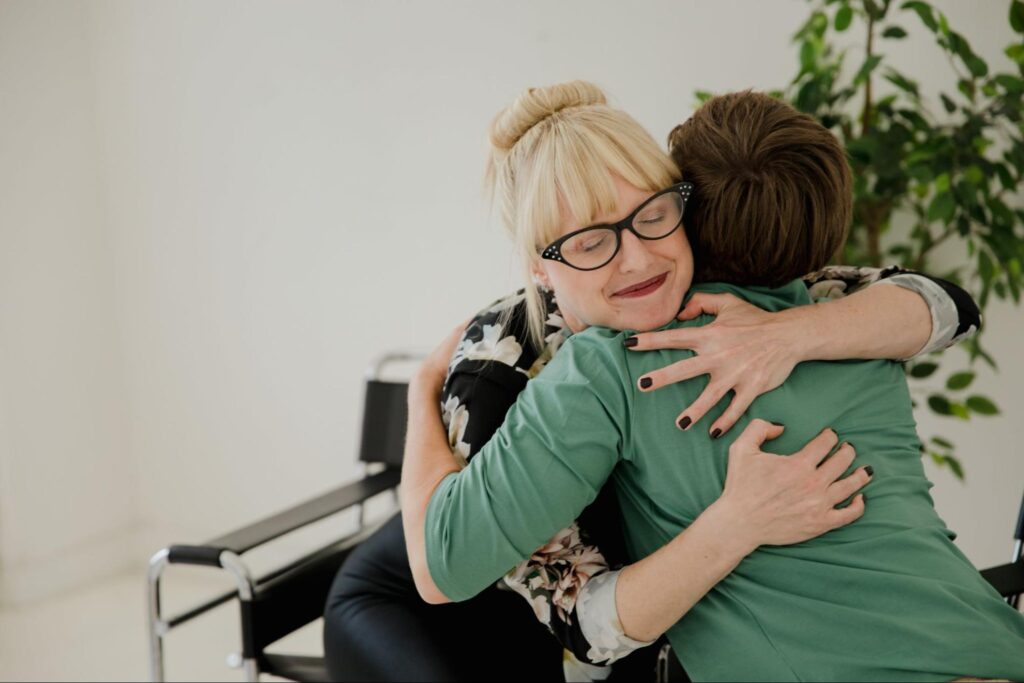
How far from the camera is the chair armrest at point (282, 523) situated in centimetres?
200

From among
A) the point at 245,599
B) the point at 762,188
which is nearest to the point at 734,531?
the point at 762,188

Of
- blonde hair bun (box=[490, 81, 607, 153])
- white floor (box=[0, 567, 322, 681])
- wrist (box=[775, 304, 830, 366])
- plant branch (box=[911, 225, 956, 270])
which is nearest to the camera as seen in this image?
wrist (box=[775, 304, 830, 366])

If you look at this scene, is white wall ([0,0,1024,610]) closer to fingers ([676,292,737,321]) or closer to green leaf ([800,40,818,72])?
green leaf ([800,40,818,72])

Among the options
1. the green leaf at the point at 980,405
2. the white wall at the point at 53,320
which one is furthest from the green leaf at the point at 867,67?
the white wall at the point at 53,320

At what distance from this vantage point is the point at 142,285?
3.76 metres

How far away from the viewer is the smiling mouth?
48.5 inches

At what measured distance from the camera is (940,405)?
2201 millimetres

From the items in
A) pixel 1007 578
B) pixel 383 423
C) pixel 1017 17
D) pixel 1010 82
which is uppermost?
pixel 1017 17

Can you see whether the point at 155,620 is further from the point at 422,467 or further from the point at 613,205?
the point at 613,205

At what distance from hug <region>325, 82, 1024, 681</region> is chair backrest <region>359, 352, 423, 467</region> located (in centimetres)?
111

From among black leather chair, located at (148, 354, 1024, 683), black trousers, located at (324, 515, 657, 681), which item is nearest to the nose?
black trousers, located at (324, 515, 657, 681)

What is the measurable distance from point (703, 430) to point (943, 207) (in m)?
1.16

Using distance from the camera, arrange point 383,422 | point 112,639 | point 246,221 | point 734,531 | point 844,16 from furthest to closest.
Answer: point 246,221 < point 112,639 < point 383,422 < point 844,16 < point 734,531

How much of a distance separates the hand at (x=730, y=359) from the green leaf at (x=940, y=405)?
1.15 m
